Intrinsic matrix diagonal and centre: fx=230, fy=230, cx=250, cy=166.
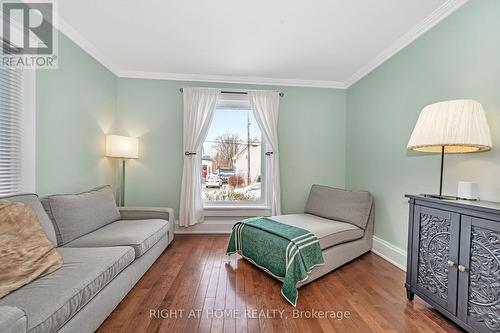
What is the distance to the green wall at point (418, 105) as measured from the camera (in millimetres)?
1680

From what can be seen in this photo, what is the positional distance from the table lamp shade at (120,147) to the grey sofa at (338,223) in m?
2.14

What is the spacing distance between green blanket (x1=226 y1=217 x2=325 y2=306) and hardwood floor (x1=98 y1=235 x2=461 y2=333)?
0.44 ft

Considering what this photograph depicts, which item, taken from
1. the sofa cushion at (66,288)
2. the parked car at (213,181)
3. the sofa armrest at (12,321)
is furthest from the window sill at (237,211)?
the sofa armrest at (12,321)

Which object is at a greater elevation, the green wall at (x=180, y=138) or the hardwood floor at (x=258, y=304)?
the green wall at (x=180, y=138)

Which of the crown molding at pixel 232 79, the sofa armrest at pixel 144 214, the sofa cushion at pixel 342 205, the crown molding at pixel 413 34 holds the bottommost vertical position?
the sofa armrest at pixel 144 214

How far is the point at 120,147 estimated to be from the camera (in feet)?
10.0

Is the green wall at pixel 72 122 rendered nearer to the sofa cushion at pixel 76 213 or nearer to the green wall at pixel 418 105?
the sofa cushion at pixel 76 213

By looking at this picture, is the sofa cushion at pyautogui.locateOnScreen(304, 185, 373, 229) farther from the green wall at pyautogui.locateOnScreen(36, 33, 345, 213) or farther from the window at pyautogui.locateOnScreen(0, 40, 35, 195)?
the window at pyautogui.locateOnScreen(0, 40, 35, 195)

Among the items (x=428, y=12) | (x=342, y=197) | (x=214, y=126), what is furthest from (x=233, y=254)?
(x=428, y=12)

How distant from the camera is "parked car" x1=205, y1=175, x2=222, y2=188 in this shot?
372 centimetres

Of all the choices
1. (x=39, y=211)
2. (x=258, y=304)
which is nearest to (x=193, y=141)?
(x=39, y=211)

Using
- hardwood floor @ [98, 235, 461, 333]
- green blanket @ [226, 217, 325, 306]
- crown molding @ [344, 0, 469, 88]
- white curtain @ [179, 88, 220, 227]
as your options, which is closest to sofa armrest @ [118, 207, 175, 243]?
white curtain @ [179, 88, 220, 227]

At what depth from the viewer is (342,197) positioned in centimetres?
296

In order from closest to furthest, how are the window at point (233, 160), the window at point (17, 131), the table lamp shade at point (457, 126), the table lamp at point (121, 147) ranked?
the table lamp shade at point (457, 126)
the window at point (17, 131)
the table lamp at point (121, 147)
the window at point (233, 160)
